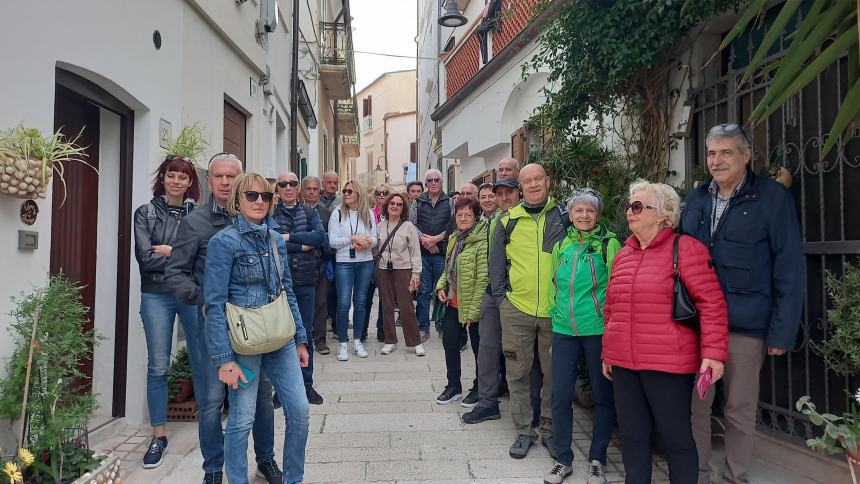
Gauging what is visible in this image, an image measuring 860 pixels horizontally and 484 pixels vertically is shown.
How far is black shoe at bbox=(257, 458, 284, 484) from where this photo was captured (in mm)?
3490

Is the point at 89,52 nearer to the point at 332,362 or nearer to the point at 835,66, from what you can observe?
the point at 332,362

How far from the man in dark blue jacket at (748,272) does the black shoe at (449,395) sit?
231cm

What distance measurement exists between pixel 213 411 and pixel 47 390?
833mm

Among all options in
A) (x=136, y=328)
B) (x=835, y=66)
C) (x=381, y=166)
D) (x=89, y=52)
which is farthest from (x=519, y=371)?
(x=381, y=166)

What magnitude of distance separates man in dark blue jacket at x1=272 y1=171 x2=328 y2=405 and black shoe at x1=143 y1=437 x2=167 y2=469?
4.98 ft

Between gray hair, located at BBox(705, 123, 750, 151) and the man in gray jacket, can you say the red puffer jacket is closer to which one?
gray hair, located at BBox(705, 123, 750, 151)

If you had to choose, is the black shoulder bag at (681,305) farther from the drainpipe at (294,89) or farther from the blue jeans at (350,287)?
the drainpipe at (294,89)

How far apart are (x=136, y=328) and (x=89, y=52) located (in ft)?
6.77

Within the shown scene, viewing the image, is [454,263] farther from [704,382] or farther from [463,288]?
[704,382]

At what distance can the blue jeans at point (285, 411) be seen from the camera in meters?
3.11

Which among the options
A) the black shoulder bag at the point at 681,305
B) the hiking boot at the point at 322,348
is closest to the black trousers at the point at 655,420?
the black shoulder bag at the point at 681,305

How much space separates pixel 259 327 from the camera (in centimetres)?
302

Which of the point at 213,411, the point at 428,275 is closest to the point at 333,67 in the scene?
the point at 428,275

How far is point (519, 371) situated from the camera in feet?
13.1
